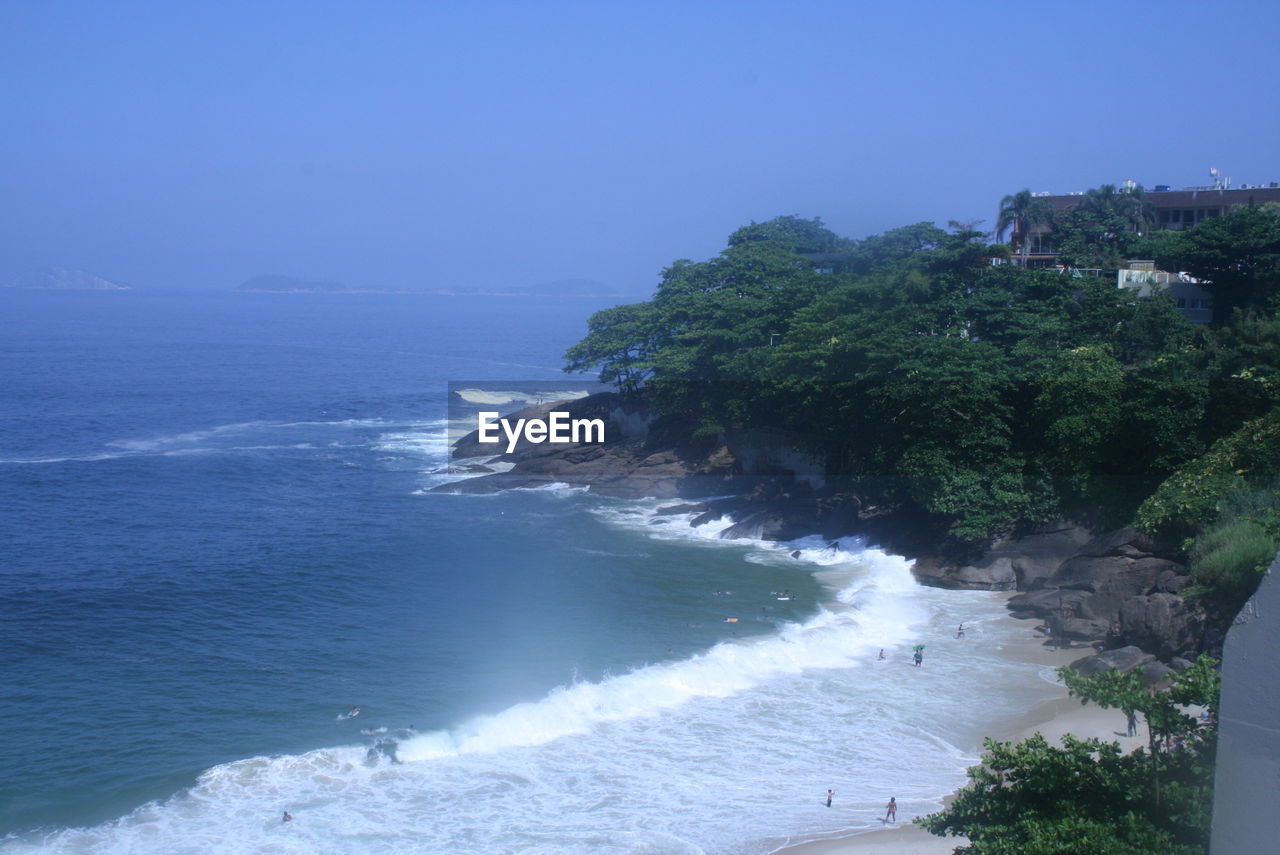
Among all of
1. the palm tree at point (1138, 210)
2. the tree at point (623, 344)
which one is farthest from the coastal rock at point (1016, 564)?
the palm tree at point (1138, 210)

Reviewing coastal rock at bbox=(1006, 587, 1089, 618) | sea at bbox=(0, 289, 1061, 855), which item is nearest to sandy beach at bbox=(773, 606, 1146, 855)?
sea at bbox=(0, 289, 1061, 855)

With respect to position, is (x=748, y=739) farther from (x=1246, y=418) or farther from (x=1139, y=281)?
(x=1139, y=281)

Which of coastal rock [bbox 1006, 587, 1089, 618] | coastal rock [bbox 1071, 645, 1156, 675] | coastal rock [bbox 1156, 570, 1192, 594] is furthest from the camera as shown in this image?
coastal rock [bbox 1006, 587, 1089, 618]

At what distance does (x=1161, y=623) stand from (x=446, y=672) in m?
16.0

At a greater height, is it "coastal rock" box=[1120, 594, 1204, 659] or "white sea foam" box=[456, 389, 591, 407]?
"white sea foam" box=[456, 389, 591, 407]

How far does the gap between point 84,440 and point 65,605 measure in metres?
26.8

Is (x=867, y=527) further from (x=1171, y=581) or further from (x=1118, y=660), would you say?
(x=1118, y=660)

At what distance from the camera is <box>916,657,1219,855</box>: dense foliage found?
835 cm

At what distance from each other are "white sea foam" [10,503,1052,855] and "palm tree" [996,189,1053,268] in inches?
1200

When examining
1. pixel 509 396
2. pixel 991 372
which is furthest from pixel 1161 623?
pixel 509 396

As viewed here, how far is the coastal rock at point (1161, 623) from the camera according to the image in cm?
2170

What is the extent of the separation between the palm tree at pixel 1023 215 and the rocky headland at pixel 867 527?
19.2m

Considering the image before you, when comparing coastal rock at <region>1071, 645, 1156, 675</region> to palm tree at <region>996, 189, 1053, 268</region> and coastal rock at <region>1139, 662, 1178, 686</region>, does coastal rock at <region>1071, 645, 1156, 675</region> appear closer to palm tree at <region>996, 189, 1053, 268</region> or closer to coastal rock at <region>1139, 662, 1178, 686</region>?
coastal rock at <region>1139, 662, 1178, 686</region>

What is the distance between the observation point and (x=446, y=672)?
22797 millimetres
